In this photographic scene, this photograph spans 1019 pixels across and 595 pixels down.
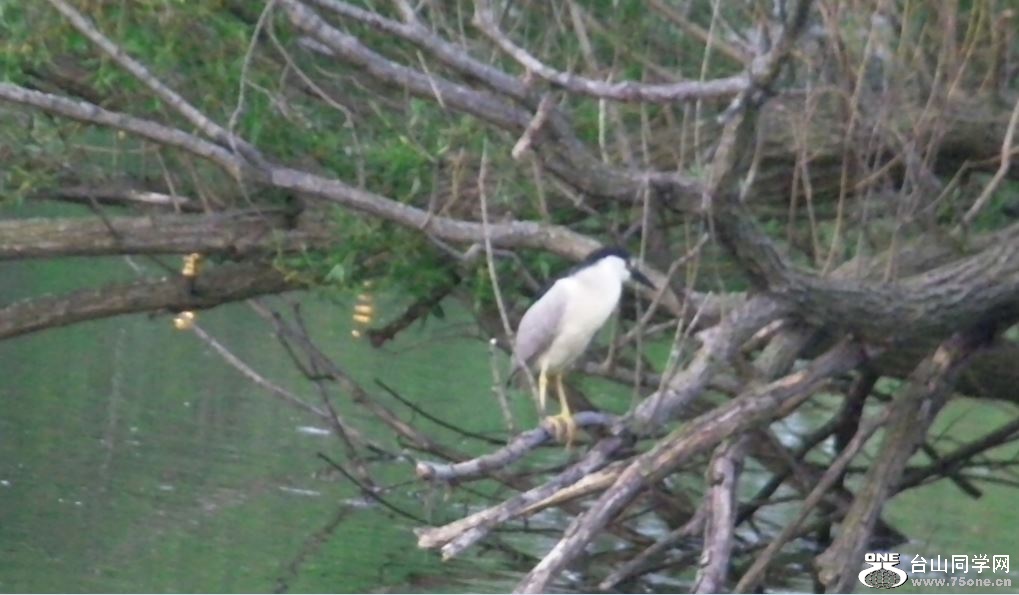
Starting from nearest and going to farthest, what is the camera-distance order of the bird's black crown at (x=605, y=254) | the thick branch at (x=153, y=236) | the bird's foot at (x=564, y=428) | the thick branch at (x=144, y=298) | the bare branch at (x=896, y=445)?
the bird's foot at (x=564, y=428) → the bare branch at (x=896, y=445) → the bird's black crown at (x=605, y=254) → the thick branch at (x=153, y=236) → the thick branch at (x=144, y=298)

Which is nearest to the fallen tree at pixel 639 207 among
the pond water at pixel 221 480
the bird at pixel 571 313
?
the bird at pixel 571 313

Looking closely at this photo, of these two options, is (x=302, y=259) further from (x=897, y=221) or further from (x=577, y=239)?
(x=897, y=221)

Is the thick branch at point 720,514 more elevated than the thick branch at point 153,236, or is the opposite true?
the thick branch at point 153,236

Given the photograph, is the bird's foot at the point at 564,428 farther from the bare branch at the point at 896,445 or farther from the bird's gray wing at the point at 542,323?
the bare branch at the point at 896,445

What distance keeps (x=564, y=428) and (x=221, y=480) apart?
4.69 meters

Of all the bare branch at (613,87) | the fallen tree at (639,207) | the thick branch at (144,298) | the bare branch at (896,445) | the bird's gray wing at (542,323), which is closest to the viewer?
the bare branch at (613,87)

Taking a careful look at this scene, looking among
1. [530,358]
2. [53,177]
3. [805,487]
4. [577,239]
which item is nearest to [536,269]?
[530,358]

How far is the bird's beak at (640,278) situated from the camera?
595cm

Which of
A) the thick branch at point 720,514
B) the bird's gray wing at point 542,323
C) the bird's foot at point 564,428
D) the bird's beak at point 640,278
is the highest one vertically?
the bird's beak at point 640,278

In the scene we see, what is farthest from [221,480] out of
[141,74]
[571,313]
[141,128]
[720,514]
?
[141,74]

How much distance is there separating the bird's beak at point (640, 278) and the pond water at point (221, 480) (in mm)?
1024

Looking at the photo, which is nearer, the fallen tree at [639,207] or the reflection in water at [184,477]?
the fallen tree at [639,207]

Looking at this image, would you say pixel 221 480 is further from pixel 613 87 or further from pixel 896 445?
pixel 613 87

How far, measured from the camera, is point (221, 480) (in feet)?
32.7
